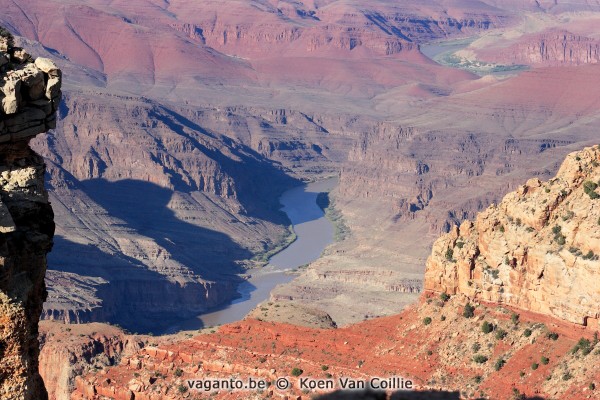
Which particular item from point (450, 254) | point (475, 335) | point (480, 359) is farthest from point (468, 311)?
point (450, 254)

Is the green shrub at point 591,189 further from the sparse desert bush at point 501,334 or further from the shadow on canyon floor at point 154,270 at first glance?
the shadow on canyon floor at point 154,270

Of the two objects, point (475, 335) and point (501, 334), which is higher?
point (501, 334)

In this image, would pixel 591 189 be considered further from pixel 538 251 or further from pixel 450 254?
pixel 450 254

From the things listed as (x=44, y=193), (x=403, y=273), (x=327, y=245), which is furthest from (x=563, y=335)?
(x=327, y=245)

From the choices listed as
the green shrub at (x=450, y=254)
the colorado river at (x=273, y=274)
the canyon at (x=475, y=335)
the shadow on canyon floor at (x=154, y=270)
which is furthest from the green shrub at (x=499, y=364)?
the colorado river at (x=273, y=274)

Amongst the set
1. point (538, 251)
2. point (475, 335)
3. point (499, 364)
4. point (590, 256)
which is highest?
point (590, 256)

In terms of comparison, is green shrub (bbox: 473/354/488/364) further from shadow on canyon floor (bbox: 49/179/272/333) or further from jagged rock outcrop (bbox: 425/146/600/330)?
shadow on canyon floor (bbox: 49/179/272/333)
